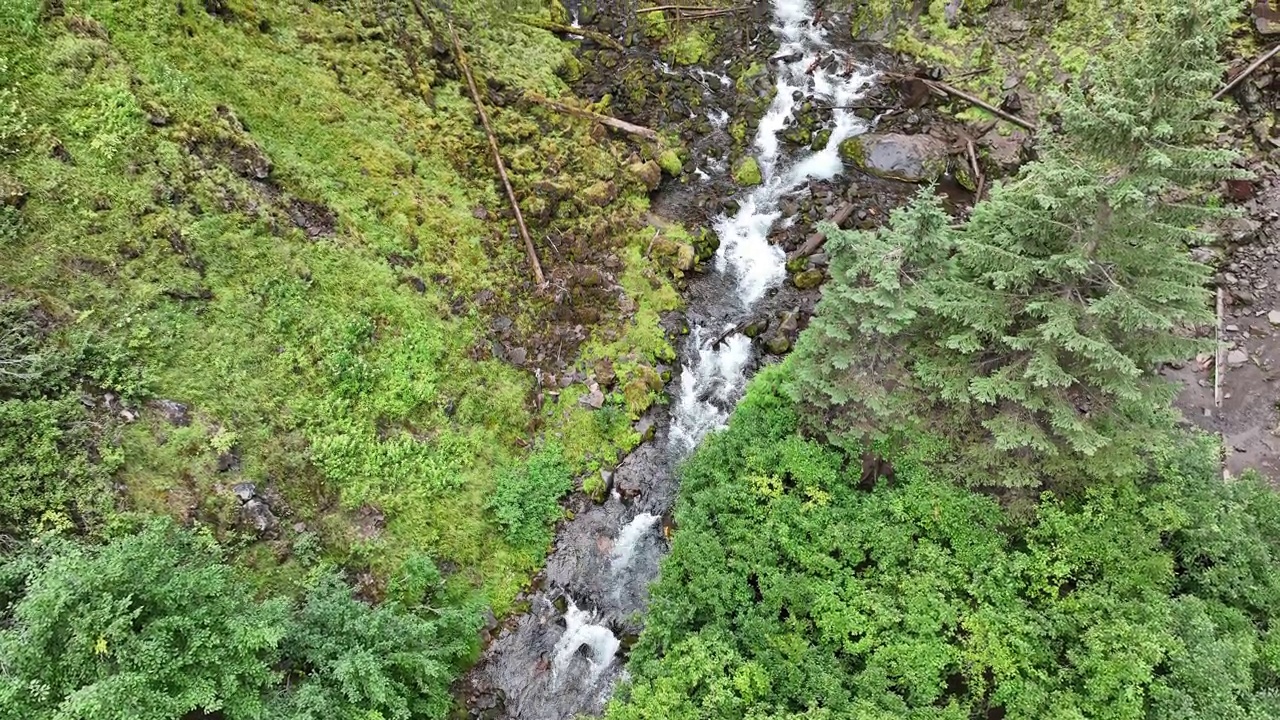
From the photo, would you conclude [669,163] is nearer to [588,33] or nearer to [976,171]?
[588,33]

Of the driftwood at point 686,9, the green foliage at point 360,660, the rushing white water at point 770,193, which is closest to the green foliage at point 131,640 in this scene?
the green foliage at point 360,660

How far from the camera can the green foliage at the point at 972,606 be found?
9867 millimetres

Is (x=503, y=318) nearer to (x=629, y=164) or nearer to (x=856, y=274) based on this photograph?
(x=629, y=164)

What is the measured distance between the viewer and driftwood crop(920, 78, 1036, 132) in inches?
822

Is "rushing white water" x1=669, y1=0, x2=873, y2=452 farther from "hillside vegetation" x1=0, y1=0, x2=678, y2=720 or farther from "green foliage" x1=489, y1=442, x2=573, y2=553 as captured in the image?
"green foliage" x1=489, y1=442, x2=573, y2=553

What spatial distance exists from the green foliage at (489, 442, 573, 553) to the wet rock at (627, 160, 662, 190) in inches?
387

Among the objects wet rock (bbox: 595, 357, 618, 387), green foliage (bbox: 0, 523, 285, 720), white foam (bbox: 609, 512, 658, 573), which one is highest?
green foliage (bbox: 0, 523, 285, 720)

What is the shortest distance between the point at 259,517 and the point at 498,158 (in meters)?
12.1

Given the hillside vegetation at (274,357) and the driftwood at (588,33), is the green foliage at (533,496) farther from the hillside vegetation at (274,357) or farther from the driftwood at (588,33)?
the driftwood at (588,33)

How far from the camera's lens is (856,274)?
11852 millimetres

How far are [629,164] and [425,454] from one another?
11953 mm

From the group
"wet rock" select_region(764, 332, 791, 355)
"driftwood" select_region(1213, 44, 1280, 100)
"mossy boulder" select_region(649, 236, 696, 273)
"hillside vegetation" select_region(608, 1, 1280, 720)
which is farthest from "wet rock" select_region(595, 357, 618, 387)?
"driftwood" select_region(1213, 44, 1280, 100)

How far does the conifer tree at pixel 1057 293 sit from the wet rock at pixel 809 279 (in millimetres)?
6064

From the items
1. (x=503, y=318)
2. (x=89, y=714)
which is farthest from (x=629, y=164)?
(x=89, y=714)
